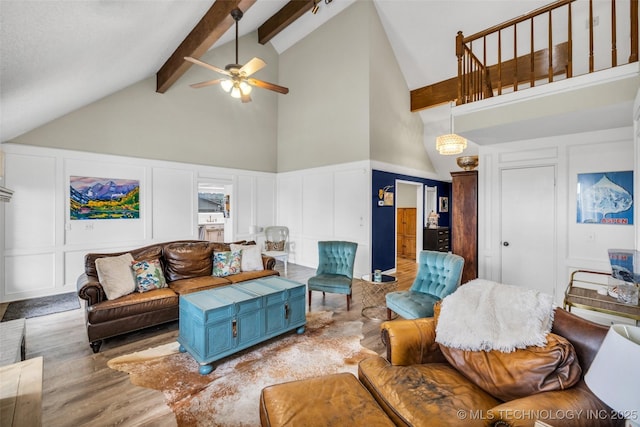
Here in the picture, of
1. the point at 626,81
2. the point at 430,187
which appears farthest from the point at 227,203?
the point at 626,81

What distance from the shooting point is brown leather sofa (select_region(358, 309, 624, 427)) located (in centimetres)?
118

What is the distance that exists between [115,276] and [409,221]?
Answer: 7.04 meters

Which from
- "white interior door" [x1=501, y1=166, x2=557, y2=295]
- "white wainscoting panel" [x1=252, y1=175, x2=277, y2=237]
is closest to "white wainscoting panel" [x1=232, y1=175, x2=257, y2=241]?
"white wainscoting panel" [x1=252, y1=175, x2=277, y2=237]

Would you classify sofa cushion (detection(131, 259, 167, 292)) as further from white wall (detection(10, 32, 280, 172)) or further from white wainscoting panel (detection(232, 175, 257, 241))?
white wainscoting panel (detection(232, 175, 257, 241))

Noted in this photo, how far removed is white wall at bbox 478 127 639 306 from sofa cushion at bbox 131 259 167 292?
459cm

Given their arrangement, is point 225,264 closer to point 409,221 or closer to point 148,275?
point 148,275

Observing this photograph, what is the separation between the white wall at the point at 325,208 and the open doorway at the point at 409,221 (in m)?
2.28

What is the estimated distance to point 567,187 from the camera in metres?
3.70

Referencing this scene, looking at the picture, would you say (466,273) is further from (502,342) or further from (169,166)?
(169,166)

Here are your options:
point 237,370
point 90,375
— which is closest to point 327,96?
point 237,370

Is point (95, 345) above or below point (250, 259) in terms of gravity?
below

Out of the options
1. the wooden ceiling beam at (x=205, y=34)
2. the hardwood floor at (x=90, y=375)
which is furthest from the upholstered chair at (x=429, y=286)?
the wooden ceiling beam at (x=205, y=34)

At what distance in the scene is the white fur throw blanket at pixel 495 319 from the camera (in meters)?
1.57

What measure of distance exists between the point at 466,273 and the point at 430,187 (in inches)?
149
